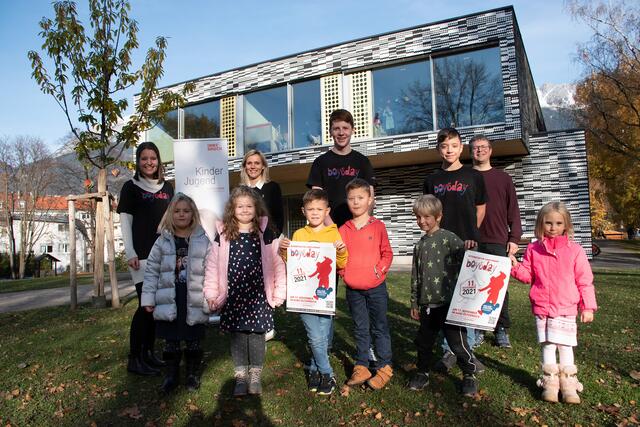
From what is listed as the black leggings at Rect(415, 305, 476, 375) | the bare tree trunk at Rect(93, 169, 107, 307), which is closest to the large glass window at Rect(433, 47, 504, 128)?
the bare tree trunk at Rect(93, 169, 107, 307)

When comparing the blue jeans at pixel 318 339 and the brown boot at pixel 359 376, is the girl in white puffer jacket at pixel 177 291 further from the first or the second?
the brown boot at pixel 359 376

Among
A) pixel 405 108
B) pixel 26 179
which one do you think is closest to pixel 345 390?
pixel 405 108

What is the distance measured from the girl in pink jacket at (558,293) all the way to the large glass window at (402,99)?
10.8 meters

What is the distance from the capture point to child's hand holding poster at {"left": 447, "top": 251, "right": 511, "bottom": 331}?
340cm

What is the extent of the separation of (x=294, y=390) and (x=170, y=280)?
4.51ft

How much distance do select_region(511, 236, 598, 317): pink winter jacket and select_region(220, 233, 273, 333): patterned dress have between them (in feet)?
6.87

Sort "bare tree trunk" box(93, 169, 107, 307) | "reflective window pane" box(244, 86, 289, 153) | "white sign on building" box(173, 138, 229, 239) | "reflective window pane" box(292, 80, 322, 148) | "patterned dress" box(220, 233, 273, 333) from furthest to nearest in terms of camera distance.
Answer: "reflective window pane" box(244, 86, 289, 153)
"reflective window pane" box(292, 80, 322, 148)
"bare tree trunk" box(93, 169, 107, 307)
"white sign on building" box(173, 138, 229, 239)
"patterned dress" box(220, 233, 273, 333)

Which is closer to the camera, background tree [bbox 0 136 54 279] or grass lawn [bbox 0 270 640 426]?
grass lawn [bbox 0 270 640 426]

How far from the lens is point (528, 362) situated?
416cm

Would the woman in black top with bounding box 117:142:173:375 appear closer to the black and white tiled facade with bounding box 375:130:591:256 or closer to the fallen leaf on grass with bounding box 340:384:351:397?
the fallen leaf on grass with bounding box 340:384:351:397

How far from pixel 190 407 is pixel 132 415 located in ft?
1.35

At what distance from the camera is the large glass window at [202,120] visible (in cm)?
1756

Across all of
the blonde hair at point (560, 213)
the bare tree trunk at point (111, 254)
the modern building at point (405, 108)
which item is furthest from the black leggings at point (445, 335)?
the modern building at point (405, 108)

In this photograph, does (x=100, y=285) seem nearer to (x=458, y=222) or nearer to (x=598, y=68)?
(x=458, y=222)
